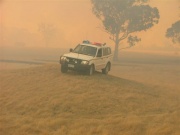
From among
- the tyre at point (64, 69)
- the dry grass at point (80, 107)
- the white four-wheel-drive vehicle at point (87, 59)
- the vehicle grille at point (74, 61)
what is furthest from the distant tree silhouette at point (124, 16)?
the dry grass at point (80, 107)

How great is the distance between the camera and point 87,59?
52.2 feet

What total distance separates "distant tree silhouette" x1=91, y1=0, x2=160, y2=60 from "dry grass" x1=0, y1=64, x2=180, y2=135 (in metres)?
37.2

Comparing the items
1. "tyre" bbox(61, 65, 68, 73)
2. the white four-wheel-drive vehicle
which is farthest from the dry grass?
the white four-wheel-drive vehicle

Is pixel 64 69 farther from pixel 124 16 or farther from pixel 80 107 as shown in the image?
pixel 124 16

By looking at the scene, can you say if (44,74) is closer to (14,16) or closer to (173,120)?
(173,120)

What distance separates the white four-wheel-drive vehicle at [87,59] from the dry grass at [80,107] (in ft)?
1.54

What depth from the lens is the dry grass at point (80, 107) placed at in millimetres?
9305

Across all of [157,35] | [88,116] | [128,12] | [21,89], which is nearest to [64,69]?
[21,89]

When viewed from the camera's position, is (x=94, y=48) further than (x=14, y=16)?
No

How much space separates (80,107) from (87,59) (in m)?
4.72

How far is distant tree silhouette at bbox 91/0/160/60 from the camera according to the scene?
5297 cm

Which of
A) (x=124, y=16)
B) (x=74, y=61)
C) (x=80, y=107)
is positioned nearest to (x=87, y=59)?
(x=74, y=61)

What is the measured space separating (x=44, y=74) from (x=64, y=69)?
3.89ft

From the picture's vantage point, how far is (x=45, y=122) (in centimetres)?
978
